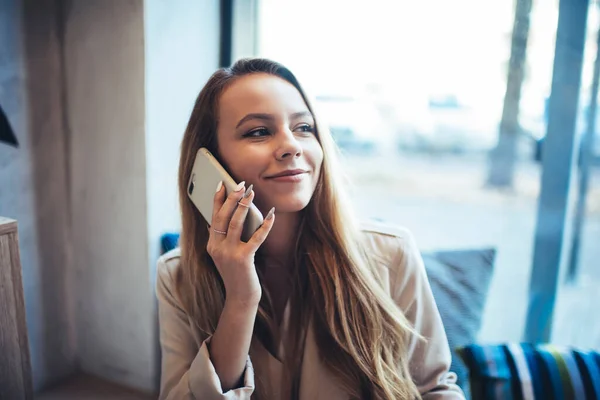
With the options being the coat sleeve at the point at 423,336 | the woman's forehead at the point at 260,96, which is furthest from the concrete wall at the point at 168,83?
the coat sleeve at the point at 423,336

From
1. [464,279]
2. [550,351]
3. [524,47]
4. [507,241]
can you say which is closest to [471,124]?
[524,47]

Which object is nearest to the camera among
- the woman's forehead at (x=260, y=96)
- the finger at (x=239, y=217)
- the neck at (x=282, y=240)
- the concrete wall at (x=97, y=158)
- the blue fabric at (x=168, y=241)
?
the finger at (x=239, y=217)

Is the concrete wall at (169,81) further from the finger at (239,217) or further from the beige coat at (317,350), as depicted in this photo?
the finger at (239,217)

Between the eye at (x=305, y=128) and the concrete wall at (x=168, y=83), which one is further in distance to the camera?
the concrete wall at (x=168, y=83)

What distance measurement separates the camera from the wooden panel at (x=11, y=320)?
91 cm

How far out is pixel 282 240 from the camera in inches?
40.1

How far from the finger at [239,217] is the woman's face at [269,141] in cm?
9

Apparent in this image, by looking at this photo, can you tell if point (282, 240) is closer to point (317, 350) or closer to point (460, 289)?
point (317, 350)

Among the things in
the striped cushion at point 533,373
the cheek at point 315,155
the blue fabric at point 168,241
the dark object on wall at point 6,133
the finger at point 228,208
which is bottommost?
the striped cushion at point 533,373

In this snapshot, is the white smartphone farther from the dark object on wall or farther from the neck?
the dark object on wall

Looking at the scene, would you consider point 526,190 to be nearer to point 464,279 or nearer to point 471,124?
point 471,124

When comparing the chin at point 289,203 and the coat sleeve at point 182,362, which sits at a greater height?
the chin at point 289,203

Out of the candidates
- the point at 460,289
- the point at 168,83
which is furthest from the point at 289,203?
the point at 168,83

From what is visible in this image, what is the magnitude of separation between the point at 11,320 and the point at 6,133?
1.83 ft
